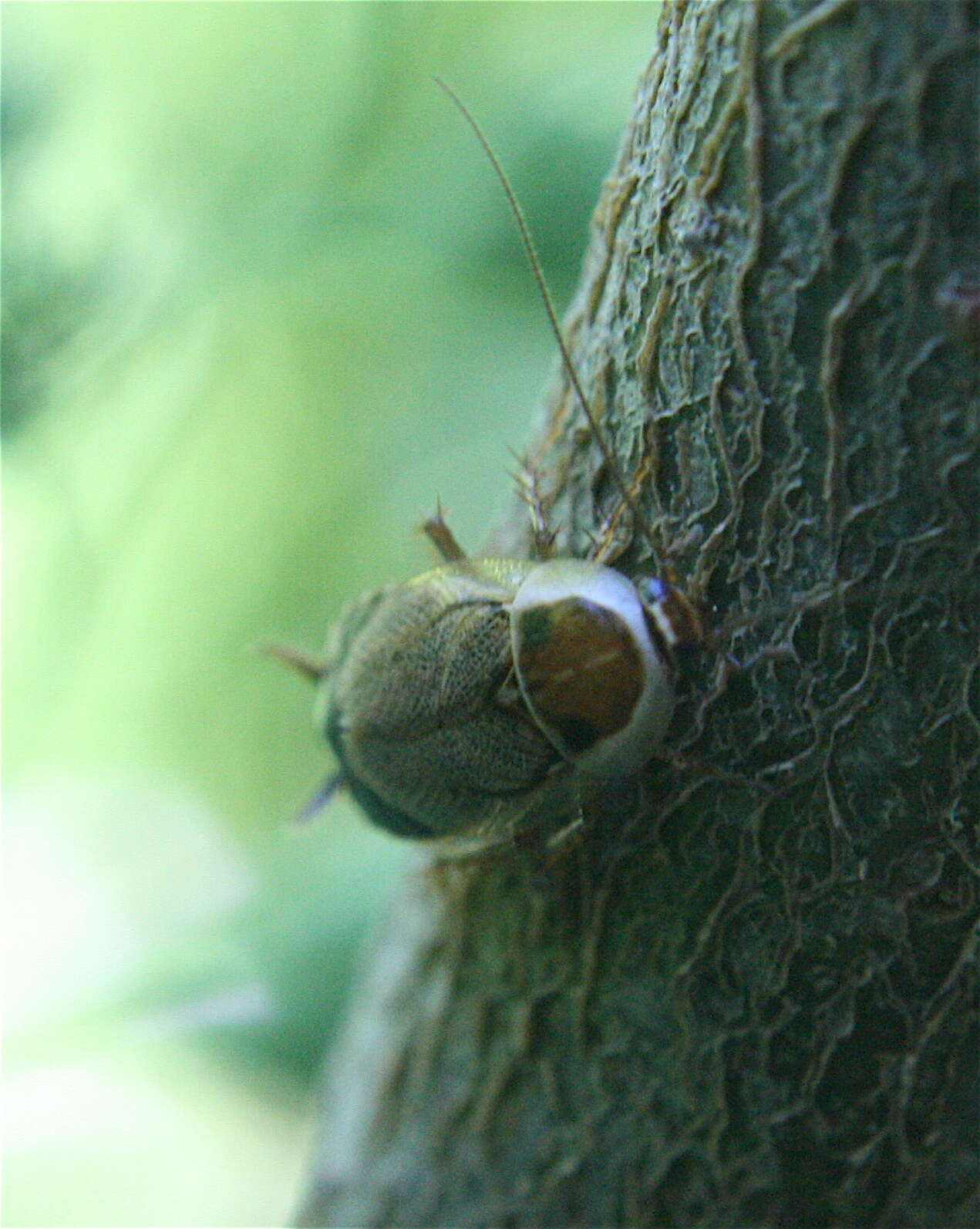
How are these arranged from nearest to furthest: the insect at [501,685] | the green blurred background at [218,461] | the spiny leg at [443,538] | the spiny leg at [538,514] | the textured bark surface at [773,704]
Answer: the textured bark surface at [773,704], the insect at [501,685], the spiny leg at [538,514], the spiny leg at [443,538], the green blurred background at [218,461]

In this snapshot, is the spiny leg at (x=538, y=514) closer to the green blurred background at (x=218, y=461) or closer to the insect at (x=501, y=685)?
the insect at (x=501, y=685)

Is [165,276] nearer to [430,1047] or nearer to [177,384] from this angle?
[177,384]

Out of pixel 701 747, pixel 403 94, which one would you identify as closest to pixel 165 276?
pixel 403 94

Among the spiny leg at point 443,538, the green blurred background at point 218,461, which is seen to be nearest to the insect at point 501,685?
the spiny leg at point 443,538

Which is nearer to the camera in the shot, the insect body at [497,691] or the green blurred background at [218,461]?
→ the insect body at [497,691]

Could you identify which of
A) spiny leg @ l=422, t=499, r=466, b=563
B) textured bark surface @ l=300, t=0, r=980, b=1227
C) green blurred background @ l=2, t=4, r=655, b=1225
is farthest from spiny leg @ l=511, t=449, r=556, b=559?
green blurred background @ l=2, t=4, r=655, b=1225

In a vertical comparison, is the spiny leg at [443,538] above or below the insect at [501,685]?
above

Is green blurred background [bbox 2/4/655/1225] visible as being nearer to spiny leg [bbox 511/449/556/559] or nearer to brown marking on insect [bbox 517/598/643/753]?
spiny leg [bbox 511/449/556/559]

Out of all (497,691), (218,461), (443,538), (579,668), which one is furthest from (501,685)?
(218,461)
